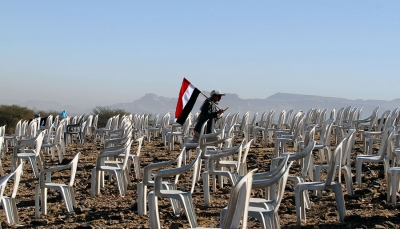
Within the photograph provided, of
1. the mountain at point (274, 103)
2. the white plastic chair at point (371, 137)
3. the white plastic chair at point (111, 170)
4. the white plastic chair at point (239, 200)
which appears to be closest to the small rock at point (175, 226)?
the white plastic chair at point (111, 170)

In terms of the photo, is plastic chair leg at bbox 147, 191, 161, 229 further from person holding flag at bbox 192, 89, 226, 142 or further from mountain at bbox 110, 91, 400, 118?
mountain at bbox 110, 91, 400, 118

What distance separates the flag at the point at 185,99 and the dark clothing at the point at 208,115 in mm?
1124

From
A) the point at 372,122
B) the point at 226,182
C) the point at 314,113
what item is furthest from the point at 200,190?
the point at 314,113

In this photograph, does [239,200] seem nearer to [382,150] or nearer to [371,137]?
[382,150]

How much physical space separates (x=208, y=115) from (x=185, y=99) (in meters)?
1.33

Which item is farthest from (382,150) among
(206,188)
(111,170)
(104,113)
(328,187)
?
(104,113)

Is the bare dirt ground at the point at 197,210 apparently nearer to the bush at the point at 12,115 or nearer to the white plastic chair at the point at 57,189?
the white plastic chair at the point at 57,189

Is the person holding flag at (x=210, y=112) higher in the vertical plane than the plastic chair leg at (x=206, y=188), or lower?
higher

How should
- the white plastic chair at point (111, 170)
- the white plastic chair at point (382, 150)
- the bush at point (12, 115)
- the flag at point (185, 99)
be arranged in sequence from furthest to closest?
the bush at point (12, 115) → the flag at point (185, 99) → the white plastic chair at point (111, 170) → the white plastic chair at point (382, 150)

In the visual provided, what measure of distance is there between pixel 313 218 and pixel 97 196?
122 inches

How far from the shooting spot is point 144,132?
16.6m

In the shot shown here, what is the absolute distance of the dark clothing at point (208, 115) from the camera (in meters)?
10.6

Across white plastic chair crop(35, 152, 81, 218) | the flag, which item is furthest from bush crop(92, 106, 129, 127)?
white plastic chair crop(35, 152, 81, 218)

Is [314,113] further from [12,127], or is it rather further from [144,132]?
[12,127]
